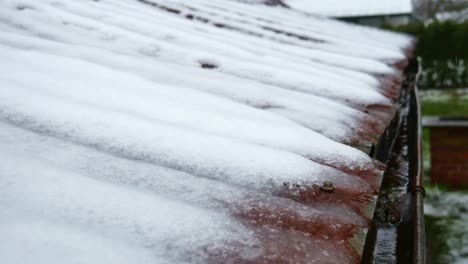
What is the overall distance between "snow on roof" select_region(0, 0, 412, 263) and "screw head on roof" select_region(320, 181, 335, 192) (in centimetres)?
2

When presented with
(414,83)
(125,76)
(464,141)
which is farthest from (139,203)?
(464,141)

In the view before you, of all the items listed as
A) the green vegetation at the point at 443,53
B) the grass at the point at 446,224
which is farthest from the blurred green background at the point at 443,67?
the grass at the point at 446,224

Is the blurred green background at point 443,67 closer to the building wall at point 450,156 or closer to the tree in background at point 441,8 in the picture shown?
the building wall at point 450,156

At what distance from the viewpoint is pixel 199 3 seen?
4.52m

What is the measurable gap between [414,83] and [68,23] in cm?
273

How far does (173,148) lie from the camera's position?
1349mm

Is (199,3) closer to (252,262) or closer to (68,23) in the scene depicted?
(68,23)

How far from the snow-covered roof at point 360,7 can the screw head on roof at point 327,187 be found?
21.7 metres

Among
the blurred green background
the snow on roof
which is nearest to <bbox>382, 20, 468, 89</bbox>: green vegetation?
the blurred green background

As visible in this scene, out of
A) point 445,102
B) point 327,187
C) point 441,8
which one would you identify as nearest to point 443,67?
point 445,102

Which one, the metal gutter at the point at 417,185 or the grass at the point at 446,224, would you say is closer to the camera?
the metal gutter at the point at 417,185

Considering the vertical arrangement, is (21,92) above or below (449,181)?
above

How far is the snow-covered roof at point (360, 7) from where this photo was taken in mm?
22422

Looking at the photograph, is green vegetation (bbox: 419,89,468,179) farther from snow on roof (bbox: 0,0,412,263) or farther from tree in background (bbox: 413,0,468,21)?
tree in background (bbox: 413,0,468,21)
